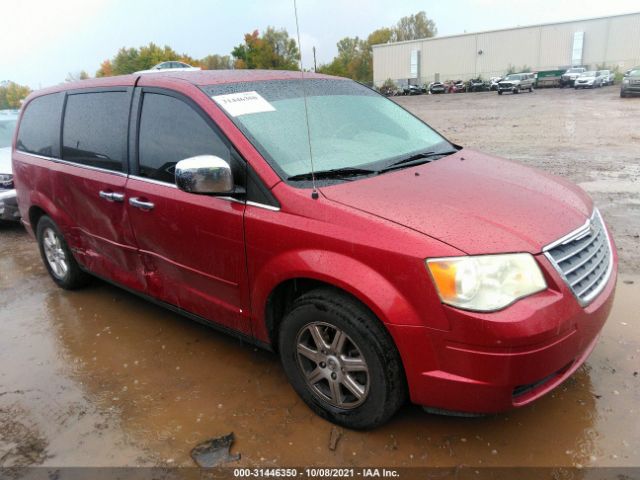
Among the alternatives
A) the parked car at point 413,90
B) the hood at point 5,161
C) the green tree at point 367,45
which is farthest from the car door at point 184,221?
the green tree at point 367,45

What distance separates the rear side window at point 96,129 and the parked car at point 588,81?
46.1m

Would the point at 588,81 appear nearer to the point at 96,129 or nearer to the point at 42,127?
the point at 42,127

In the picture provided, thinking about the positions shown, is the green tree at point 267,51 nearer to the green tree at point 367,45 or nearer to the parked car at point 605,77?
the green tree at point 367,45

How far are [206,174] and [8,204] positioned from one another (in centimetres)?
545

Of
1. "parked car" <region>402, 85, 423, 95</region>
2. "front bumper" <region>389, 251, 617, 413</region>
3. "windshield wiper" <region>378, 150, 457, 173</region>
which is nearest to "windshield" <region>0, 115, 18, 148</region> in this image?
"windshield wiper" <region>378, 150, 457, 173</region>

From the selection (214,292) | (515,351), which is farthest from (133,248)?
(515,351)

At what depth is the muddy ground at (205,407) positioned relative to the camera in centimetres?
253

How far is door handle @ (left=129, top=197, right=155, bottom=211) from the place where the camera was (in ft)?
10.6

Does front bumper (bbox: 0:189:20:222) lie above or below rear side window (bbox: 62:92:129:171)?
below

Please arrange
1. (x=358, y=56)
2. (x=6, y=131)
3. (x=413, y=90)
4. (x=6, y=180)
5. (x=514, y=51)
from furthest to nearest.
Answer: (x=358, y=56) → (x=514, y=51) → (x=413, y=90) → (x=6, y=131) → (x=6, y=180)

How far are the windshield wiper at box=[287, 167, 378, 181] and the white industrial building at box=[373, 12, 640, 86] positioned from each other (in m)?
70.5

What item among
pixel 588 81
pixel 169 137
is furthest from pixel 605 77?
pixel 169 137

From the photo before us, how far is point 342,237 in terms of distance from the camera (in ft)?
7.74

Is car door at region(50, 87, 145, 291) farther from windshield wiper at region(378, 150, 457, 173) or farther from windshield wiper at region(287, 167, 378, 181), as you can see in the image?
windshield wiper at region(378, 150, 457, 173)
